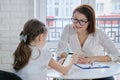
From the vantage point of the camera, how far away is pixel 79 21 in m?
2.01

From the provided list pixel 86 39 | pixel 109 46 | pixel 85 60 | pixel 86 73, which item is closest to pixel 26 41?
pixel 86 73

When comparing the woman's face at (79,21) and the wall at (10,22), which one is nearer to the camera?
the woman's face at (79,21)

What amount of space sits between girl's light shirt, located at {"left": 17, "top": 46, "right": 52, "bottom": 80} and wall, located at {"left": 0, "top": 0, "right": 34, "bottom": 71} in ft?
2.87

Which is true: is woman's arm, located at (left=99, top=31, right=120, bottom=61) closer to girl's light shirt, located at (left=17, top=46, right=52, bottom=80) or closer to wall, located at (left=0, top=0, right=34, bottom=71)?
girl's light shirt, located at (left=17, top=46, right=52, bottom=80)

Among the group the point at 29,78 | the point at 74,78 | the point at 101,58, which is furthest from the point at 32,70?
the point at 101,58

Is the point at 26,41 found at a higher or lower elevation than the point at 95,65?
higher

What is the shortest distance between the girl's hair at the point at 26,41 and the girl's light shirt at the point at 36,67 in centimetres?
3

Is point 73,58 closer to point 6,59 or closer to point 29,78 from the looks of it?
point 29,78

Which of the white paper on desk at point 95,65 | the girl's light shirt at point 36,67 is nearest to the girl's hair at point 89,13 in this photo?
the white paper on desk at point 95,65

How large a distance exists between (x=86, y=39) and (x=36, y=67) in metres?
0.72

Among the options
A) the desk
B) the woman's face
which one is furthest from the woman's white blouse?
the desk

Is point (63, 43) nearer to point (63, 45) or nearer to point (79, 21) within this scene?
point (63, 45)

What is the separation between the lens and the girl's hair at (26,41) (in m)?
1.49

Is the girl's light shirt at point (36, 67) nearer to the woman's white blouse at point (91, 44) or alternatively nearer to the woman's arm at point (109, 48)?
the woman's white blouse at point (91, 44)
